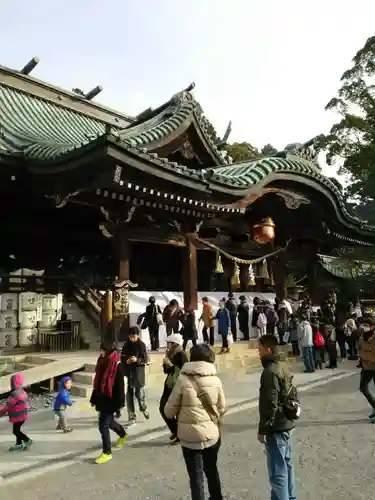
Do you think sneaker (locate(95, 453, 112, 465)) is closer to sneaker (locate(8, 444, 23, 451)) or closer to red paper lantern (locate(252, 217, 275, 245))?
sneaker (locate(8, 444, 23, 451))

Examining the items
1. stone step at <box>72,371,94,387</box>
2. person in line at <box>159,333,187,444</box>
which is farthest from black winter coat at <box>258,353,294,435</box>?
stone step at <box>72,371,94,387</box>

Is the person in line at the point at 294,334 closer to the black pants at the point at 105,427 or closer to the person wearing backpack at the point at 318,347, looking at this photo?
the person wearing backpack at the point at 318,347

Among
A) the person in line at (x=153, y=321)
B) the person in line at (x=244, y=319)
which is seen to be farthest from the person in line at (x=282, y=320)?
the person in line at (x=153, y=321)

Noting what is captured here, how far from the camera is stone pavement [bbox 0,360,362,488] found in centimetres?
573

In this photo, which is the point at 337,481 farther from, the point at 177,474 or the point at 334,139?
the point at 334,139

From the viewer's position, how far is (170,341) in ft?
19.7

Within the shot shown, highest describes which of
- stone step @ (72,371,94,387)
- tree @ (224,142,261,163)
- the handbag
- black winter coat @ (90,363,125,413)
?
tree @ (224,142,261,163)

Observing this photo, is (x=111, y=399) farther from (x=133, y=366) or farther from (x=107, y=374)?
(x=133, y=366)

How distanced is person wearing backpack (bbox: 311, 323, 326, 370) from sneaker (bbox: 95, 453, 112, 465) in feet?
27.9

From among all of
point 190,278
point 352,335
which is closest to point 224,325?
Result: point 190,278

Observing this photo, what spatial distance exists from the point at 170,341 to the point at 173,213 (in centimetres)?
708

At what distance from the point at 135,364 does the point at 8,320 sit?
5.38m

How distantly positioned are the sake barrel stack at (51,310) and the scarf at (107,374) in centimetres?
648

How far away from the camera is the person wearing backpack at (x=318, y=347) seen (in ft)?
42.4
